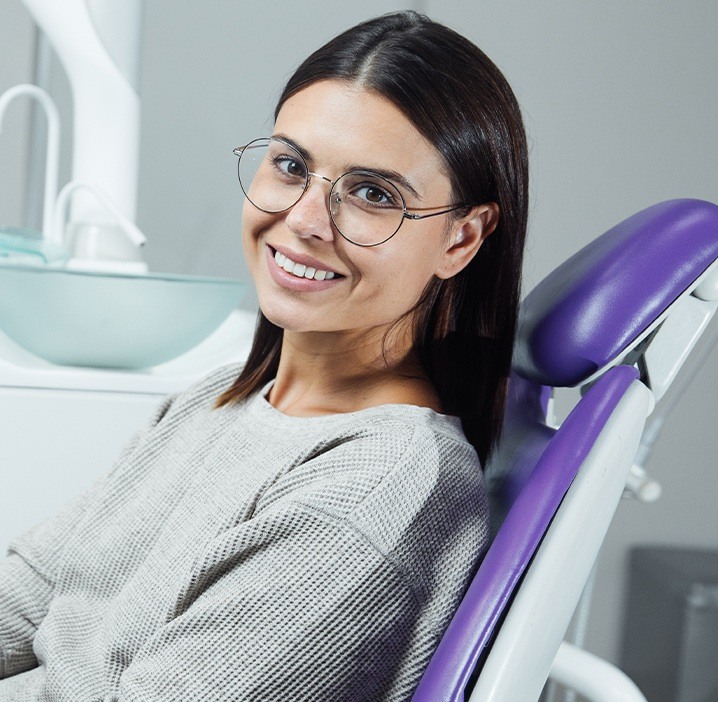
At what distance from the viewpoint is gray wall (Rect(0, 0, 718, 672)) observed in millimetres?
2662

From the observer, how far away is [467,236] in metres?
1.00

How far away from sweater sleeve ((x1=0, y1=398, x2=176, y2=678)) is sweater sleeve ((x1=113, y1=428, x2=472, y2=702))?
41 cm

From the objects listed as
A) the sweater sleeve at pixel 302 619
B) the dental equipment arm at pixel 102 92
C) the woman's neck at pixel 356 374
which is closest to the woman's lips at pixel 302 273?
the woman's neck at pixel 356 374

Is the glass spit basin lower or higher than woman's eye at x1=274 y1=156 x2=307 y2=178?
lower

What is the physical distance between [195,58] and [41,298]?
139cm

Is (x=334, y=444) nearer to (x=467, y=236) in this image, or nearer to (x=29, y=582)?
(x=467, y=236)

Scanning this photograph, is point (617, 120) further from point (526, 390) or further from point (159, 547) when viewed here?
point (159, 547)

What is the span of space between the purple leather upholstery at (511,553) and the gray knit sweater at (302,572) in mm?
59

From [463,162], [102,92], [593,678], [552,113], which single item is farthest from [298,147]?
[552,113]

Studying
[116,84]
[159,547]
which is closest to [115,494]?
[159,547]

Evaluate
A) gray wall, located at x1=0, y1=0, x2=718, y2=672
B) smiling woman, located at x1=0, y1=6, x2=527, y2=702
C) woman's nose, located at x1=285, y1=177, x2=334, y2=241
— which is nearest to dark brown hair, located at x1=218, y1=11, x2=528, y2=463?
smiling woman, located at x1=0, y1=6, x2=527, y2=702

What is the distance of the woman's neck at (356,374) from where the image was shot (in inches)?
39.8

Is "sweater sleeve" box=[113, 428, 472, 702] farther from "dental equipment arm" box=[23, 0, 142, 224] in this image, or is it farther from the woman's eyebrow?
"dental equipment arm" box=[23, 0, 142, 224]

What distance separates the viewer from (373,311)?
968mm
